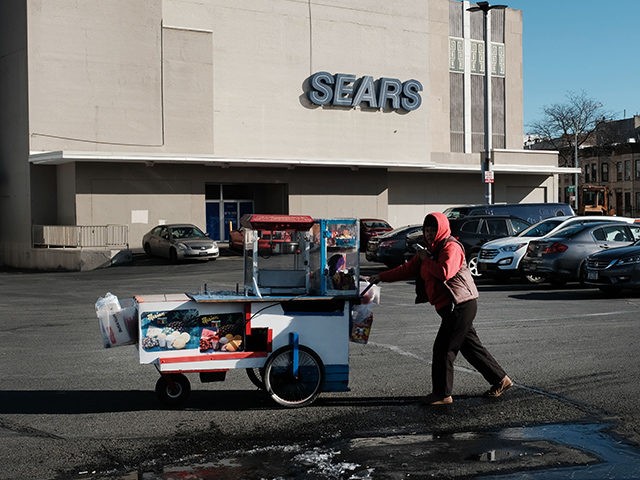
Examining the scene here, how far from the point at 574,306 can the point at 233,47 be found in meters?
26.7

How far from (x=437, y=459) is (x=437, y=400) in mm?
1874

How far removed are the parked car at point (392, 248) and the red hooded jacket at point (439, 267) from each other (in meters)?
18.7

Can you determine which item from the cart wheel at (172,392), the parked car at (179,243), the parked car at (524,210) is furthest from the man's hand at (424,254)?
the parked car at (179,243)

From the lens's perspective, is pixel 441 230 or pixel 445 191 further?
pixel 445 191

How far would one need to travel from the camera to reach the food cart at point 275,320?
8.41 metres

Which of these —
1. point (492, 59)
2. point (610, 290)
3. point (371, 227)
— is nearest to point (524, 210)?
point (371, 227)

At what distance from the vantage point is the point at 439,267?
8.56 meters

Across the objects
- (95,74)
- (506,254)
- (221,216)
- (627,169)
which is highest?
(95,74)

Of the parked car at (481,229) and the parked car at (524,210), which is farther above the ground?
the parked car at (524,210)

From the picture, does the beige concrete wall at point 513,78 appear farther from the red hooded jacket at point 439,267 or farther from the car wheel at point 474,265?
the red hooded jacket at point 439,267

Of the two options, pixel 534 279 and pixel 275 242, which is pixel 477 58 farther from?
pixel 275 242

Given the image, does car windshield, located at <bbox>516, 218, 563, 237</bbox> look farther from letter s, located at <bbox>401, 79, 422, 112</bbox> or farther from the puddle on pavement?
letter s, located at <bbox>401, 79, 422, 112</bbox>

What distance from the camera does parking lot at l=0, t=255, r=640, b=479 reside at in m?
6.86


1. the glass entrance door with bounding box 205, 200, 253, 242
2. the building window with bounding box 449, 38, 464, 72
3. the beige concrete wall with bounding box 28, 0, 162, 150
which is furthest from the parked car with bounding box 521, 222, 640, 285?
the building window with bounding box 449, 38, 464, 72
